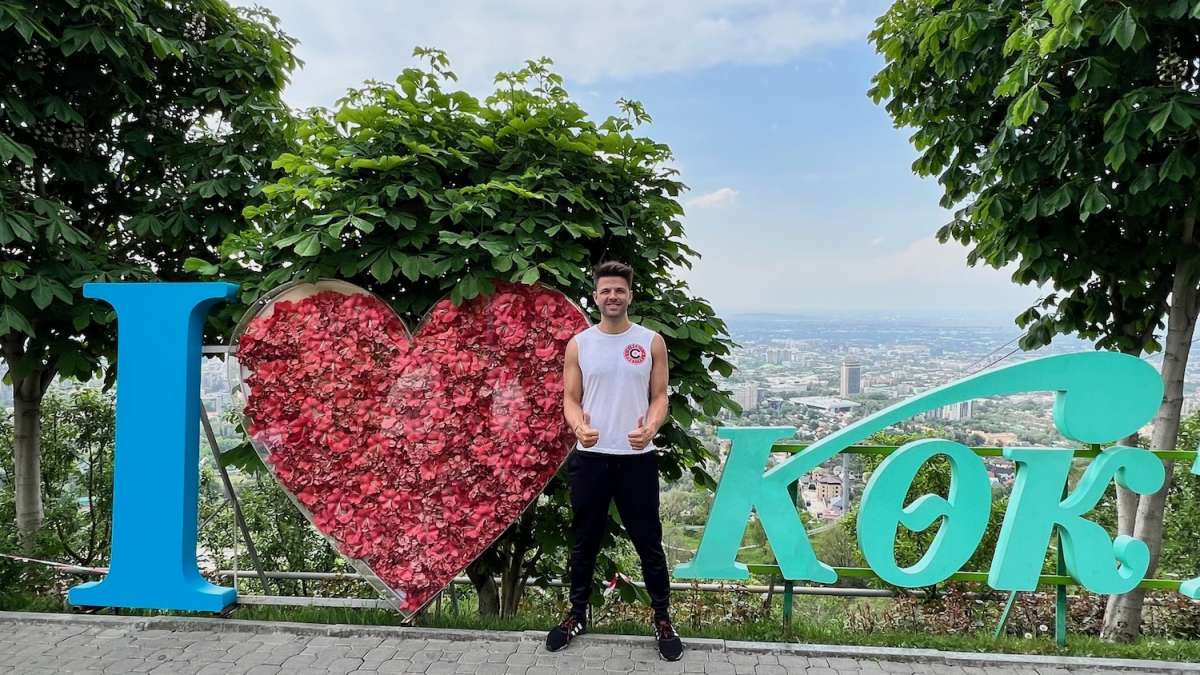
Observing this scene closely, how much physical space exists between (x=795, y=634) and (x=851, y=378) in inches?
97.3

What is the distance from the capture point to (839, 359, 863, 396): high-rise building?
17.4 feet

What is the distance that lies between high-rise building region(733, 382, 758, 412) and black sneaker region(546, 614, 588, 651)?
5.16ft

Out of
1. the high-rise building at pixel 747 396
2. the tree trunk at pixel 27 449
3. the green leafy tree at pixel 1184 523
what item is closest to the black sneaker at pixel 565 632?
the high-rise building at pixel 747 396

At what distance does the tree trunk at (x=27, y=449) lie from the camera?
5481 millimetres

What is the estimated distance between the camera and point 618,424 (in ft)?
10.9

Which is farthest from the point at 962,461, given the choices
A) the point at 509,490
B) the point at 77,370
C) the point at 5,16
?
the point at 5,16

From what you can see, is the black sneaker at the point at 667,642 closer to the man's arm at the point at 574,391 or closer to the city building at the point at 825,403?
→ the man's arm at the point at 574,391

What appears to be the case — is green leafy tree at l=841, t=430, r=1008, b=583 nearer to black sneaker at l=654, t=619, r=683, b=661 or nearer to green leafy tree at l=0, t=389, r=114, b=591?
black sneaker at l=654, t=619, r=683, b=661

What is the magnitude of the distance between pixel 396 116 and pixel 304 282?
109 cm

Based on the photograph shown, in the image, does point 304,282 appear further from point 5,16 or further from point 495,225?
point 5,16

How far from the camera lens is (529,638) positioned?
366cm

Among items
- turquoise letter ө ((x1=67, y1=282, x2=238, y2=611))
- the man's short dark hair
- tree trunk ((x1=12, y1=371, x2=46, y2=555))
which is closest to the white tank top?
the man's short dark hair

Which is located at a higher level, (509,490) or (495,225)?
(495,225)

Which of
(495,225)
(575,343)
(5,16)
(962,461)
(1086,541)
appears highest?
(5,16)
